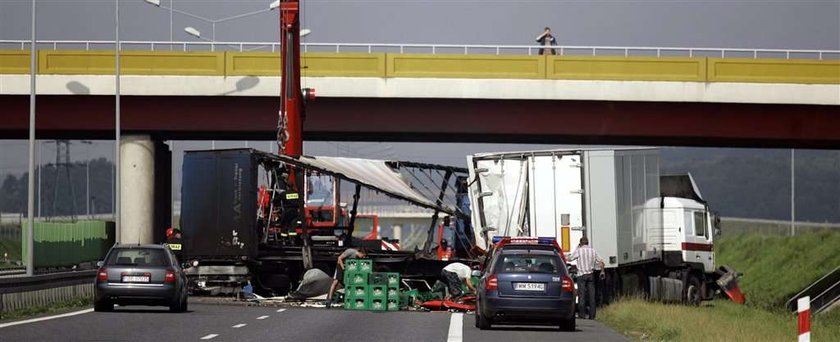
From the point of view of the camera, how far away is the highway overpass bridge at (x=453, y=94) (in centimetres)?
4894

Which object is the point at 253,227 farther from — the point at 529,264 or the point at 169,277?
the point at 529,264

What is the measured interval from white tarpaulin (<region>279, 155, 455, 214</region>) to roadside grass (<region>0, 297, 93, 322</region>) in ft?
19.7

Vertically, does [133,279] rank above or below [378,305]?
above

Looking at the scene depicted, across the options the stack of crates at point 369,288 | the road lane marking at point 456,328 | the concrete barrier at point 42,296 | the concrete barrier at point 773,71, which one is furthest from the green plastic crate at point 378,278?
the concrete barrier at point 773,71

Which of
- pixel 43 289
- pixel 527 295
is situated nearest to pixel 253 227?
pixel 43 289

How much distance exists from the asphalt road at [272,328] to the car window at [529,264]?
975 mm

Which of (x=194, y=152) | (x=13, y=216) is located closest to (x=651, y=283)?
(x=194, y=152)

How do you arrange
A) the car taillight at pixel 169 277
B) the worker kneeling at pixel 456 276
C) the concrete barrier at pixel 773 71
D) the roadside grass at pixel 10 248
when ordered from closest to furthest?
the car taillight at pixel 169 277 < the worker kneeling at pixel 456 276 < the concrete barrier at pixel 773 71 < the roadside grass at pixel 10 248

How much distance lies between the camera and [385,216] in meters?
138

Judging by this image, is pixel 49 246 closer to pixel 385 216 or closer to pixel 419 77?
pixel 419 77

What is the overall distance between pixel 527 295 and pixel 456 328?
4.17 feet

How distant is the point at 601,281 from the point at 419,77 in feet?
52.5

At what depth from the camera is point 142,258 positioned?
29.3 m

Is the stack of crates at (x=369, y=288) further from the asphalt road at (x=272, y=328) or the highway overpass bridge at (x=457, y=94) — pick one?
the highway overpass bridge at (x=457, y=94)
